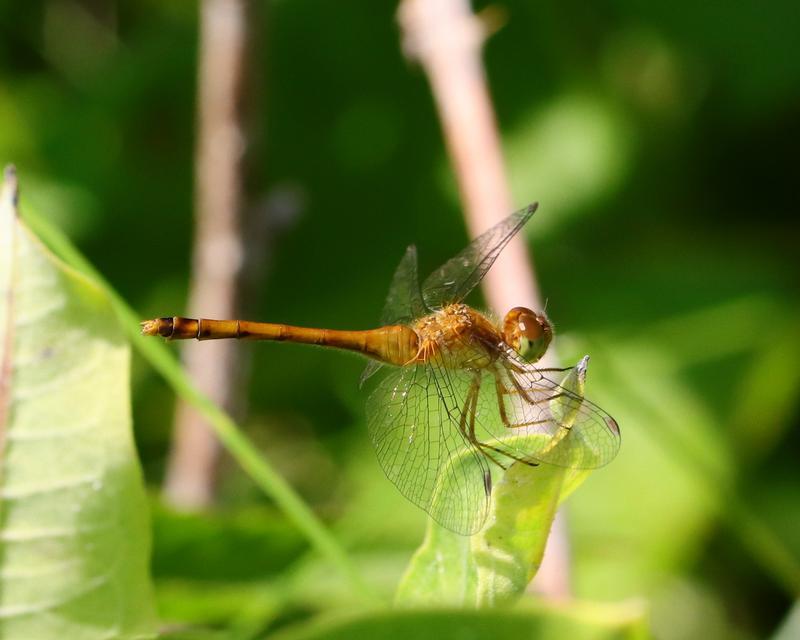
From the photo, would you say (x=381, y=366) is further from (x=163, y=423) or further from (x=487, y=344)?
(x=163, y=423)

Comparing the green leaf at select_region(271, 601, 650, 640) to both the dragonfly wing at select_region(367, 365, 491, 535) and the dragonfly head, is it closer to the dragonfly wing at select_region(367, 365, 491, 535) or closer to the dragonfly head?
the dragonfly wing at select_region(367, 365, 491, 535)

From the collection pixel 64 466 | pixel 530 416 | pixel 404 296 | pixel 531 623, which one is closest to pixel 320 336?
pixel 404 296

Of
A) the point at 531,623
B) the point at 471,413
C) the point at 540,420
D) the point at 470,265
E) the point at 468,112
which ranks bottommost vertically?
the point at 531,623

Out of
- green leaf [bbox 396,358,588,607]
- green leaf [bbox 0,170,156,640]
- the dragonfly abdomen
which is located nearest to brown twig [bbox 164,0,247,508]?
the dragonfly abdomen

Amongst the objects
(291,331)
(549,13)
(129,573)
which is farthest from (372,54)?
(129,573)

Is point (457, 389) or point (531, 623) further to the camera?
point (457, 389)

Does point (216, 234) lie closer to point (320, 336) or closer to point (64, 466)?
point (320, 336)

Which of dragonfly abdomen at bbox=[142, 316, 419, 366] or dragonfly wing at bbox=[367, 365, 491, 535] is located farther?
dragonfly abdomen at bbox=[142, 316, 419, 366]
